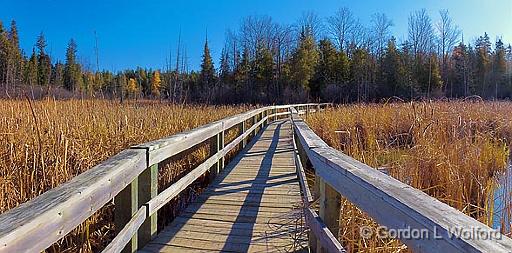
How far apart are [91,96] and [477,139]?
184 inches

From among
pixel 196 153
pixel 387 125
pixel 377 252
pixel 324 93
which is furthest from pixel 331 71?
pixel 377 252

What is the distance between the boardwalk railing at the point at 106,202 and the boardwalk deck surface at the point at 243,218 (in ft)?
1.00

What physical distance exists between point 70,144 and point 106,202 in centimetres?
162

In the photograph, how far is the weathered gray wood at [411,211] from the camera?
2.64 ft

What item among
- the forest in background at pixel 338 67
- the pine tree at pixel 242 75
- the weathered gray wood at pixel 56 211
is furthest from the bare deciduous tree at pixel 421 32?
the weathered gray wood at pixel 56 211

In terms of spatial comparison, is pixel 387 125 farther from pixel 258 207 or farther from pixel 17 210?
pixel 17 210

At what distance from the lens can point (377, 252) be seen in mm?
2100

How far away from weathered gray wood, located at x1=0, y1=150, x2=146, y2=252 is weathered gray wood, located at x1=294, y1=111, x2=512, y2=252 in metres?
0.98

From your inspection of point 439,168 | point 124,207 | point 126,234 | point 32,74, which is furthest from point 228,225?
point 32,74

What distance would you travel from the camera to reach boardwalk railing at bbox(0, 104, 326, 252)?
1.01m

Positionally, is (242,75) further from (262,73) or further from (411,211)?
(411,211)

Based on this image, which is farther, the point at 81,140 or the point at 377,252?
the point at 81,140

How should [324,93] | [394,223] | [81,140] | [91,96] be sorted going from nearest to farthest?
[394,223], [81,140], [91,96], [324,93]

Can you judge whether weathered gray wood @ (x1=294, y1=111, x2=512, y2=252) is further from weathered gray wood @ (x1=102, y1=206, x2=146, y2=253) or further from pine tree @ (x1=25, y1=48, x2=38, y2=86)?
pine tree @ (x1=25, y1=48, x2=38, y2=86)
